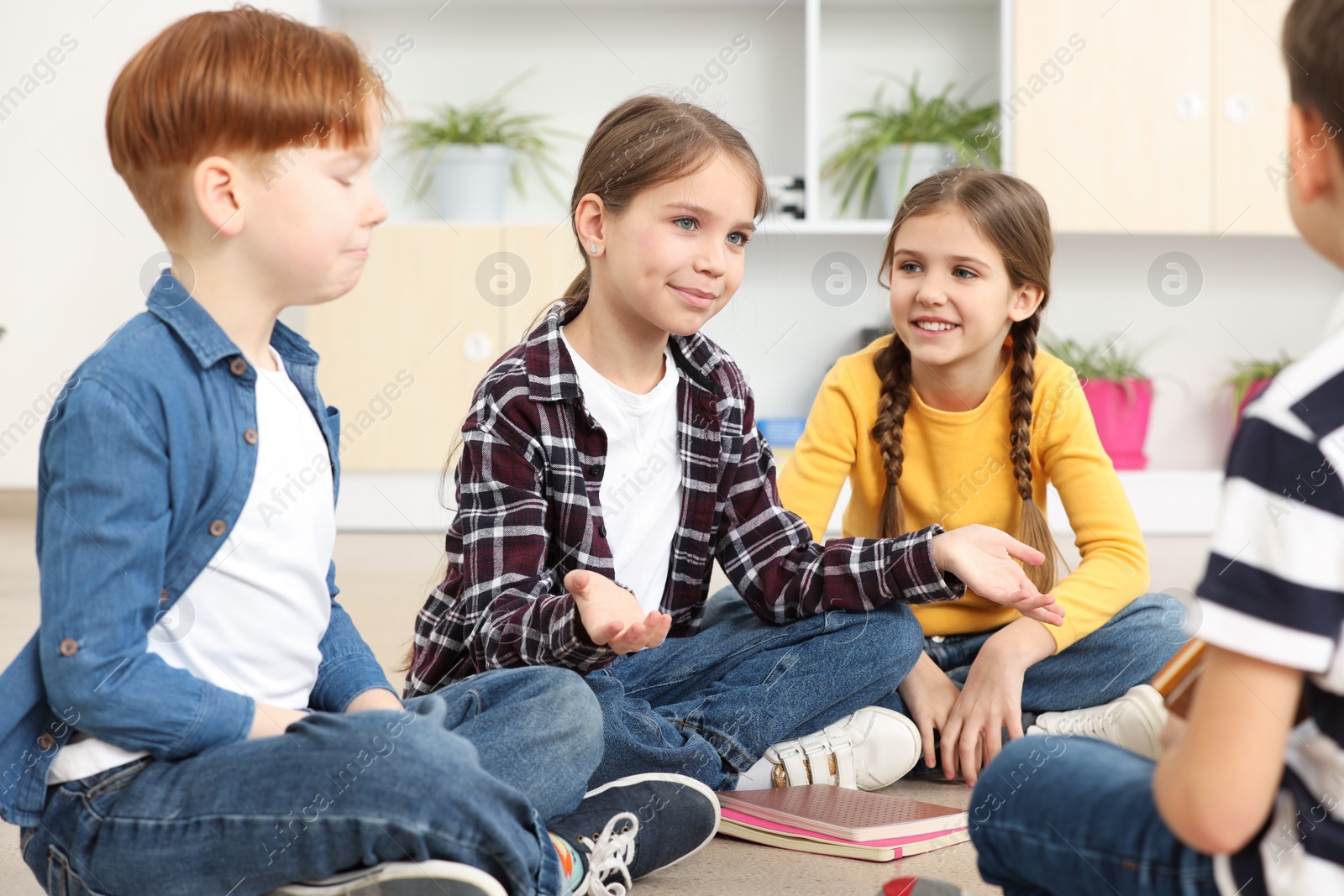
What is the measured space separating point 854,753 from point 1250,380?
2310 millimetres

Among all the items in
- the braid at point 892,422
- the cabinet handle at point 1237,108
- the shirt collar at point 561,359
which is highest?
the cabinet handle at point 1237,108

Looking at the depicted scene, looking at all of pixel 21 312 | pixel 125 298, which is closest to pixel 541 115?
pixel 125 298

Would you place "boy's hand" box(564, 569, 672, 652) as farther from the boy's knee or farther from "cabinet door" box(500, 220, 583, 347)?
"cabinet door" box(500, 220, 583, 347)

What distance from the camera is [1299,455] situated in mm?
494

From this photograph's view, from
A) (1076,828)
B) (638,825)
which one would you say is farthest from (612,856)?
(1076,828)

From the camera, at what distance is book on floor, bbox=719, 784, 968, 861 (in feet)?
3.31

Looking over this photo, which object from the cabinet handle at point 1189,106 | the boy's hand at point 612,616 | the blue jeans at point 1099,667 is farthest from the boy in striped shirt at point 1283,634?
the cabinet handle at point 1189,106

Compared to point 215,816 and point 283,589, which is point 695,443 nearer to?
point 283,589

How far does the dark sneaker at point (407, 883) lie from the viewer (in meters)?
0.70

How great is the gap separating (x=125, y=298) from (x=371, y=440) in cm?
88

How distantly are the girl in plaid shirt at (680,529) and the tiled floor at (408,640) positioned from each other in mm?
90

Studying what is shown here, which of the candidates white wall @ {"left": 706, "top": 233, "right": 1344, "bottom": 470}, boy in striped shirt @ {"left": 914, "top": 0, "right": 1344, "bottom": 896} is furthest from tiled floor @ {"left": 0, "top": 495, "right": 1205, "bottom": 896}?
white wall @ {"left": 706, "top": 233, "right": 1344, "bottom": 470}

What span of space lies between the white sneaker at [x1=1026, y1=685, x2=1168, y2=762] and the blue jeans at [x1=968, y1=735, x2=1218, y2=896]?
50 centimetres

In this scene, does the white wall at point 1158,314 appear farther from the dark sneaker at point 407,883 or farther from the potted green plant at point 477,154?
the dark sneaker at point 407,883
